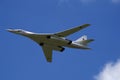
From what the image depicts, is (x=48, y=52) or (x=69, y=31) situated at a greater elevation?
(x=48, y=52)

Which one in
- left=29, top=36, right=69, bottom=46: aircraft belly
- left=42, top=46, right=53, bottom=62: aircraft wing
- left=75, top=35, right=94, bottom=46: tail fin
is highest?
left=75, top=35, right=94, bottom=46: tail fin

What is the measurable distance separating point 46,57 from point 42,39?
41.4 feet

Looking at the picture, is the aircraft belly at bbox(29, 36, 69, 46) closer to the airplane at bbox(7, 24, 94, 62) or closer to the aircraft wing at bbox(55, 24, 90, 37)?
the airplane at bbox(7, 24, 94, 62)

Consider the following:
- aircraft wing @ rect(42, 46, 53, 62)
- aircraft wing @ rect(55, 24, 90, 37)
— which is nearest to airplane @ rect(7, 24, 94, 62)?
Answer: aircraft wing @ rect(55, 24, 90, 37)

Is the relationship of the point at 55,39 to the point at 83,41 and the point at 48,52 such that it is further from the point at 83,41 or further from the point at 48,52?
the point at 48,52

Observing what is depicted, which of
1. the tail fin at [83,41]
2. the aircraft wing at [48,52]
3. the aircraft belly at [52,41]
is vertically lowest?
the aircraft belly at [52,41]

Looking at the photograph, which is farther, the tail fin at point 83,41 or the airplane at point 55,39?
the tail fin at point 83,41

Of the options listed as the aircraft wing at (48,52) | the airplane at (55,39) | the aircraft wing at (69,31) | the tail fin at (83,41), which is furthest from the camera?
the aircraft wing at (48,52)

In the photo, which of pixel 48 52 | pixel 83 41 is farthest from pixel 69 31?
pixel 48 52

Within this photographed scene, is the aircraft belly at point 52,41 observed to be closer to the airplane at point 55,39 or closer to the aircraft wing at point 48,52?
the airplane at point 55,39

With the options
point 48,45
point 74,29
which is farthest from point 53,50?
point 74,29

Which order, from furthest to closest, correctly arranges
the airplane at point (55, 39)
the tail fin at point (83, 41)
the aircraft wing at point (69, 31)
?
the tail fin at point (83, 41) < the airplane at point (55, 39) < the aircraft wing at point (69, 31)

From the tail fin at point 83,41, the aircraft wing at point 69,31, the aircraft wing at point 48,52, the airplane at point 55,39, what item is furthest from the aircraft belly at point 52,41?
the tail fin at point 83,41

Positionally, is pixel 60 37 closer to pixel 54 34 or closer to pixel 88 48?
pixel 54 34
